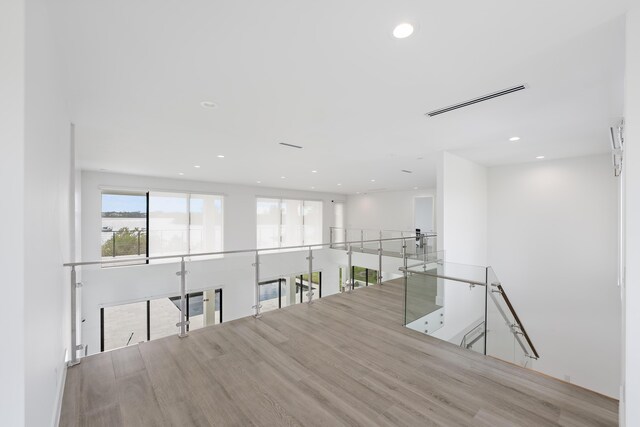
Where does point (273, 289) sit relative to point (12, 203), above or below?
below

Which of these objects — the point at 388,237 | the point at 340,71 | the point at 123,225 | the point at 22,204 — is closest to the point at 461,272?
the point at 340,71

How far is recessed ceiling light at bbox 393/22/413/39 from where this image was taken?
5.87 feet

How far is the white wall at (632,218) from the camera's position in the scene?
5.28 ft

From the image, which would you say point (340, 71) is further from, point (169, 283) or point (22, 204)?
point (169, 283)

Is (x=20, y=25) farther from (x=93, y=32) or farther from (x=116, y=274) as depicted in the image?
(x=116, y=274)

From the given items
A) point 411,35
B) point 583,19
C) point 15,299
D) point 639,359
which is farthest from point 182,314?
point 583,19

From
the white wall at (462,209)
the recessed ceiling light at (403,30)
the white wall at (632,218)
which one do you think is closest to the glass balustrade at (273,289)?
the white wall at (462,209)

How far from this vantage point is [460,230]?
5469mm

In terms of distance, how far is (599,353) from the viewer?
16.9 feet

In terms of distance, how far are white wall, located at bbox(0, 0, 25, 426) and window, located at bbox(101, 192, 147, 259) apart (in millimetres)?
7807

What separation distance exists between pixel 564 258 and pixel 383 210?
24.1 ft

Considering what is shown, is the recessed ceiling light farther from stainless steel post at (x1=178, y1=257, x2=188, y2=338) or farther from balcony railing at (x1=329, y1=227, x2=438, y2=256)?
balcony railing at (x1=329, y1=227, x2=438, y2=256)

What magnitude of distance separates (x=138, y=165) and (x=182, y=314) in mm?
4531

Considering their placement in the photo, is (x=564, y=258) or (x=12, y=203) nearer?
(x=12, y=203)
